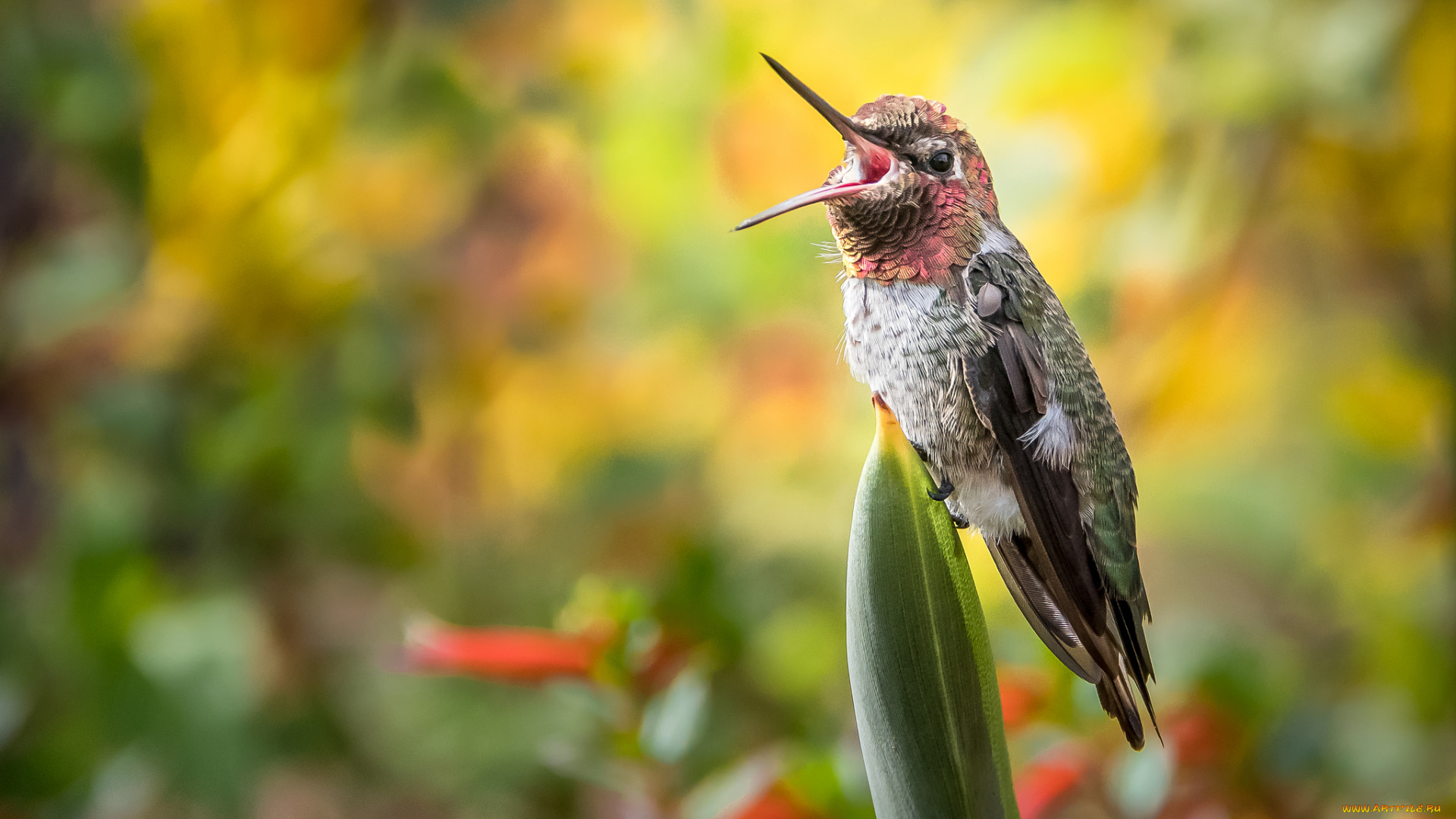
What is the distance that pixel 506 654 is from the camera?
340 millimetres

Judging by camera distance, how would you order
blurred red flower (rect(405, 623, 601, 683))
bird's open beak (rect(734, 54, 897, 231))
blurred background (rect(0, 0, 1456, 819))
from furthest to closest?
blurred background (rect(0, 0, 1456, 819)) → blurred red flower (rect(405, 623, 601, 683)) → bird's open beak (rect(734, 54, 897, 231))

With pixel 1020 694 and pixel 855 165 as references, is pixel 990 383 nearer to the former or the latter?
pixel 855 165

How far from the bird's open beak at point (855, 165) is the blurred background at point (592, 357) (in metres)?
0.30

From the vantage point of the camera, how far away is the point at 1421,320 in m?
0.78

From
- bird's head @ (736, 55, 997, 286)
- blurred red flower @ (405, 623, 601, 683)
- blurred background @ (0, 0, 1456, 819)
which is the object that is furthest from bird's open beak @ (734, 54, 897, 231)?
blurred background @ (0, 0, 1456, 819)

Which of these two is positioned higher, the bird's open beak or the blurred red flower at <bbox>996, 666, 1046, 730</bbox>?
the bird's open beak

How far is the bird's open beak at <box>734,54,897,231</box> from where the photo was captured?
0.64 feet

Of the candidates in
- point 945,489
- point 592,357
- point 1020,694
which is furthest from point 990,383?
point 592,357

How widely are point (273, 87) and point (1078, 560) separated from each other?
71 cm

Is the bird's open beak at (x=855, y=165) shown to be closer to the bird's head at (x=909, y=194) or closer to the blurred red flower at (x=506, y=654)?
the bird's head at (x=909, y=194)

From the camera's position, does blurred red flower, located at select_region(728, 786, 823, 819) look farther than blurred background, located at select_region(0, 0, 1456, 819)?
No

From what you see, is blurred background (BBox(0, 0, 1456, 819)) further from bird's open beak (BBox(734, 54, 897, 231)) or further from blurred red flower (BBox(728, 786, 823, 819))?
bird's open beak (BBox(734, 54, 897, 231))

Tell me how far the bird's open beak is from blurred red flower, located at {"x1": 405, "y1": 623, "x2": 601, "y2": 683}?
0.19 metres

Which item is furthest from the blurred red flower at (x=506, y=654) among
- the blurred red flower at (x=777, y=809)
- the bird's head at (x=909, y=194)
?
the bird's head at (x=909, y=194)
